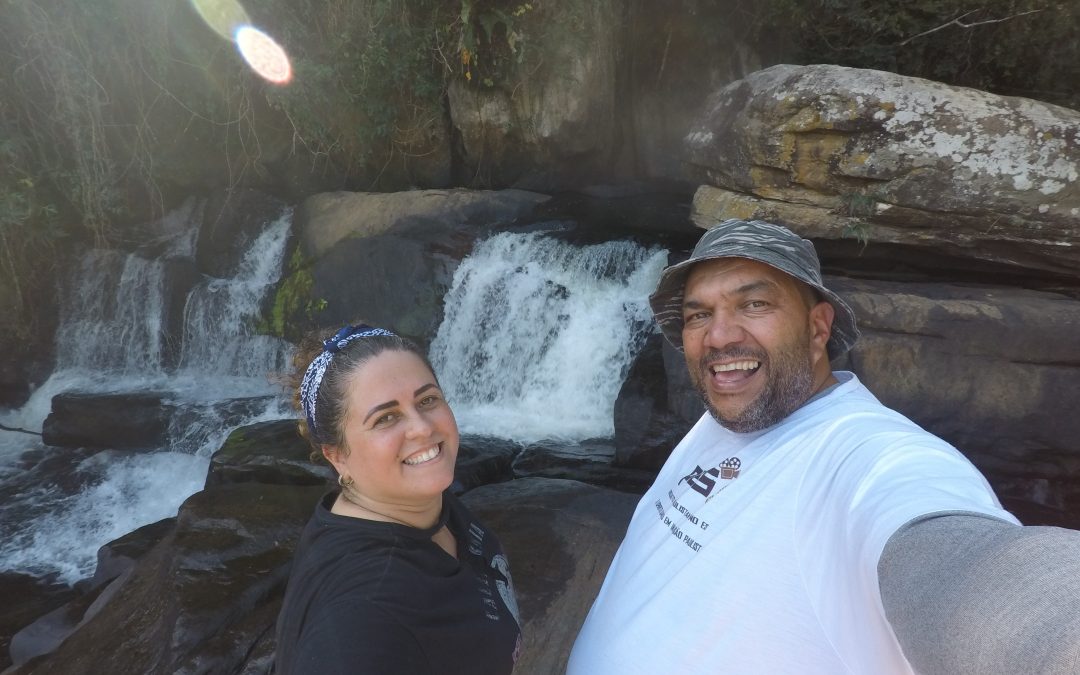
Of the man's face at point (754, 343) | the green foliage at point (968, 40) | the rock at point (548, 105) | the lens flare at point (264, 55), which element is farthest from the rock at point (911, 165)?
the lens flare at point (264, 55)

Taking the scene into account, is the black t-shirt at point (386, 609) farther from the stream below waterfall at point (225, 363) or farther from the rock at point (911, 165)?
the rock at point (911, 165)

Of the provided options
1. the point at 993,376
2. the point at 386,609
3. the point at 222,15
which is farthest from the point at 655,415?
the point at 222,15

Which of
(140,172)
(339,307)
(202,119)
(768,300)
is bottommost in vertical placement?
(339,307)

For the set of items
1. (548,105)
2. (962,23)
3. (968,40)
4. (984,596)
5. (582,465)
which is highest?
(548,105)

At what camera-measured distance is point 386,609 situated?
3.69 ft

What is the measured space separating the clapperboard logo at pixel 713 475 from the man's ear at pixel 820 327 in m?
0.37

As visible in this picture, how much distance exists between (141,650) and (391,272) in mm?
5062

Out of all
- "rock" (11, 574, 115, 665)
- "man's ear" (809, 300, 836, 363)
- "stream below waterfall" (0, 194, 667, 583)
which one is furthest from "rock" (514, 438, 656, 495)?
"man's ear" (809, 300, 836, 363)

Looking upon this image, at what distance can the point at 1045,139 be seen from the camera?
178 inches

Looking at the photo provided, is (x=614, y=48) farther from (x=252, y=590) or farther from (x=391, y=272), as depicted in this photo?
(x=252, y=590)

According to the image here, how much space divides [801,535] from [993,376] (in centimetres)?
470

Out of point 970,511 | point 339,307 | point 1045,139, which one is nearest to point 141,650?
point 970,511

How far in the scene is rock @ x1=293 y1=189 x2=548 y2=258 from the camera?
8.06 meters

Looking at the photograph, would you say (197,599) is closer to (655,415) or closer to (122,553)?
(122,553)
